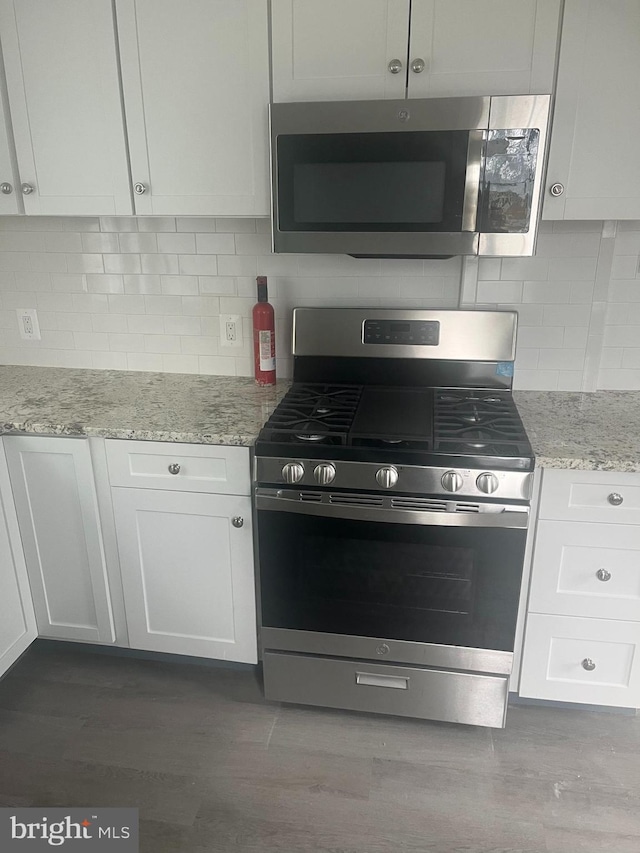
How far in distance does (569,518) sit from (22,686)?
1.86 meters

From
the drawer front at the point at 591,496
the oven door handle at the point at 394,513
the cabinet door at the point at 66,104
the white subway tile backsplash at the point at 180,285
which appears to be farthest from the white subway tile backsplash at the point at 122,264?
the drawer front at the point at 591,496

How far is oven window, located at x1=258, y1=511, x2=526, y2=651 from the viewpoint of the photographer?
170 centimetres

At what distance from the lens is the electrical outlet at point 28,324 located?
7.95ft

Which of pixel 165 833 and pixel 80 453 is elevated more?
pixel 80 453

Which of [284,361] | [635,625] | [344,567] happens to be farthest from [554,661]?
[284,361]

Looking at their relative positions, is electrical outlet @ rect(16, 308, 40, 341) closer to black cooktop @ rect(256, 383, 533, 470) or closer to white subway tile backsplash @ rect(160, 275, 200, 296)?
white subway tile backsplash @ rect(160, 275, 200, 296)

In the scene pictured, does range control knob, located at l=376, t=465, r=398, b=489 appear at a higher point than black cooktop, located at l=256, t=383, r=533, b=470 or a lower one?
lower

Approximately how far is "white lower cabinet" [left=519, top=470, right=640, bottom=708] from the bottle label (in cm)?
100

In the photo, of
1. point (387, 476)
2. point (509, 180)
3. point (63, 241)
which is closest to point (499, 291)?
point (509, 180)

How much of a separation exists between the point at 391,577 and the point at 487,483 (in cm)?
39

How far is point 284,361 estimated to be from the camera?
2.31 metres

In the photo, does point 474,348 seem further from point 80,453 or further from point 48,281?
point 48,281

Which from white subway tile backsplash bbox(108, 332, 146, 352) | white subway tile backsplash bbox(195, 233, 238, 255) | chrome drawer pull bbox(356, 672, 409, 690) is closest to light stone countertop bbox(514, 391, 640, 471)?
chrome drawer pull bbox(356, 672, 409, 690)

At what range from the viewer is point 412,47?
1678 mm
